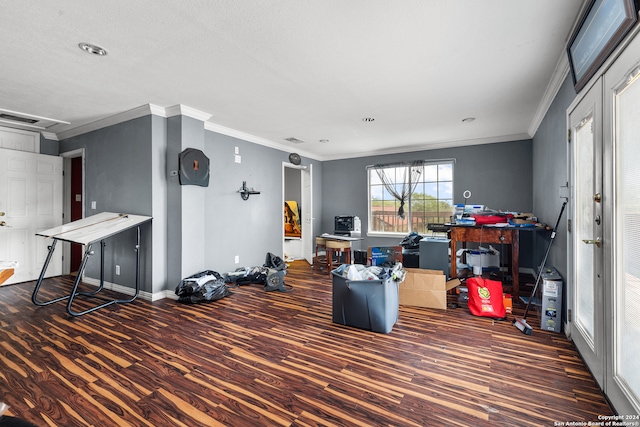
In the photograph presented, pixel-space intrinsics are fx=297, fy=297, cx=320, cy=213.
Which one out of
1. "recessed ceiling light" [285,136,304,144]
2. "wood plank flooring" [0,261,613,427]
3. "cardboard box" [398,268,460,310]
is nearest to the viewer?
"wood plank flooring" [0,261,613,427]

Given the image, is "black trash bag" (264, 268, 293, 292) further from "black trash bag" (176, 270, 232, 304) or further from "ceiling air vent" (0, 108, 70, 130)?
"ceiling air vent" (0, 108, 70, 130)

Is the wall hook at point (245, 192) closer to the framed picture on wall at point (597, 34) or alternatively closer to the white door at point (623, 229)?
the framed picture on wall at point (597, 34)

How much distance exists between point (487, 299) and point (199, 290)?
3.27m

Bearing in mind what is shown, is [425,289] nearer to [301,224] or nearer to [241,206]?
[241,206]

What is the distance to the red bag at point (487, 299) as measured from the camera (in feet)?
10.1

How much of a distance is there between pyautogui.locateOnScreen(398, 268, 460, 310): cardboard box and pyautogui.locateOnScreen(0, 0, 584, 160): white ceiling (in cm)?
203

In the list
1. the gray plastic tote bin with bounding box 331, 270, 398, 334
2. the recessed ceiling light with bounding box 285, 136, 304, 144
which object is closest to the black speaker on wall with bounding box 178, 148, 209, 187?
the recessed ceiling light with bounding box 285, 136, 304, 144

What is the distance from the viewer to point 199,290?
3615 millimetres

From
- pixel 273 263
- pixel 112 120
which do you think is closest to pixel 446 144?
pixel 273 263

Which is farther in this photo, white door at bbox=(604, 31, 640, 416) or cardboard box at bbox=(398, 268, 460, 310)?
cardboard box at bbox=(398, 268, 460, 310)

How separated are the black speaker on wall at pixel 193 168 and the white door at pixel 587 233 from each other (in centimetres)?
387

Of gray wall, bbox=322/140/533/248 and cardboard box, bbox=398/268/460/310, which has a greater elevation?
gray wall, bbox=322/140/533/248

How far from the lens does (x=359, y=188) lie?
6.68 meters

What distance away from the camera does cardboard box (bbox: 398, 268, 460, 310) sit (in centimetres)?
335
